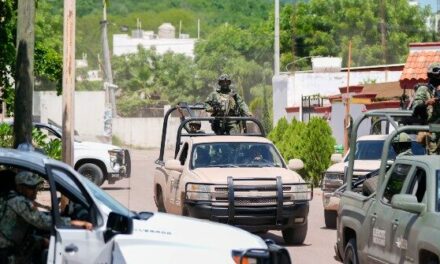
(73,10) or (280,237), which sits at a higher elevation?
(73,10)

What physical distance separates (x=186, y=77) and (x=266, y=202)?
87.9 m

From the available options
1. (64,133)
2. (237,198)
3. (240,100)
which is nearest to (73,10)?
(64,133)

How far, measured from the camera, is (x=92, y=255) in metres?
8.28

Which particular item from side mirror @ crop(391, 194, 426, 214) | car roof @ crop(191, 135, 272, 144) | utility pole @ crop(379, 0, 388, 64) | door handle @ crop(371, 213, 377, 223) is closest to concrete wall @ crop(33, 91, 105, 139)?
utility pole @ crop(379, 0, 388, 64)

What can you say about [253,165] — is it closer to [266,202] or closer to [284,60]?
[266,202]

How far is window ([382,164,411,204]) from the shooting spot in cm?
1104

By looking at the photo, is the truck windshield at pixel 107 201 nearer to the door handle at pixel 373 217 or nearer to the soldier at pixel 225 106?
the door handle at pixel 373 217

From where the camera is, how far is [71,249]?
822 centimetres

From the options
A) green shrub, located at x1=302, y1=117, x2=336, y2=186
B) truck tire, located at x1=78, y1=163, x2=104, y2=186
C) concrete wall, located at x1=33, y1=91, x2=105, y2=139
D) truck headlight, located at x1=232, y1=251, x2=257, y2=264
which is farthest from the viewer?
concrete wall, located at x1=33, y1=91, x2=105, y2=139

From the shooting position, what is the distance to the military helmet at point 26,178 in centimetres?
864

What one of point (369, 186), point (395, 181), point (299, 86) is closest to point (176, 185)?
point (369, 186)

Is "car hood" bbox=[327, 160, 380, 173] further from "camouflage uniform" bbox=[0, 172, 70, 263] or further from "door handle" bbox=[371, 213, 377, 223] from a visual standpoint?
"camouflage uniform" bbox=[0, 172, 70, 263]

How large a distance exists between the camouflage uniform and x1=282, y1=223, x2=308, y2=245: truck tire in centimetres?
892

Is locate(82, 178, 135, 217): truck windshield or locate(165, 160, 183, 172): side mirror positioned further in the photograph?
locate(165, 160, 183, 172): side mirror
